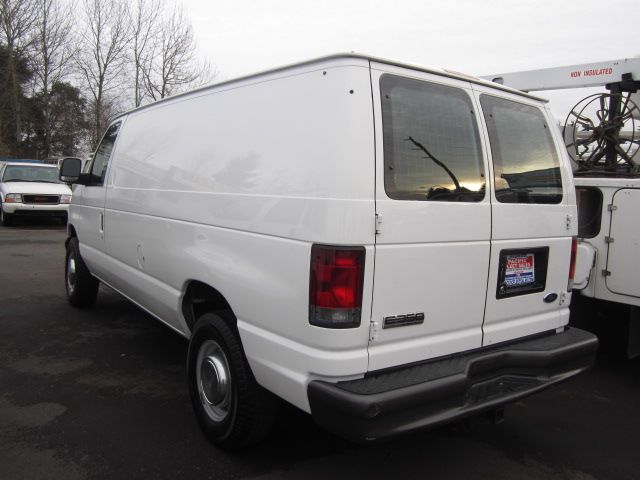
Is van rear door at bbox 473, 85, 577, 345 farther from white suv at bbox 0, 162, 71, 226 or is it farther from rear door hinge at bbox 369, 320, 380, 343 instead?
white suv at bbox 0, 162, 71, 226

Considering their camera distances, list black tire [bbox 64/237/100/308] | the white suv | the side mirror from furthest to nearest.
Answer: the white suv < black tire [bbox 64/237/100/308] < the side mirror

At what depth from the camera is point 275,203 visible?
244 cm

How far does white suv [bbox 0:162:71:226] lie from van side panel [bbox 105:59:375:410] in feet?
38.6

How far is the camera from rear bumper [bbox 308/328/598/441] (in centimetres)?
213

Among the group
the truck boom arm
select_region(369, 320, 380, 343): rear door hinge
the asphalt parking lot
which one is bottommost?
the asphalt parking lot

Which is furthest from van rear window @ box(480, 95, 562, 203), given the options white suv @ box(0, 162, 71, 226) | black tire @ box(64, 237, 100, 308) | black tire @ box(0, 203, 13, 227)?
black tire @ box(0, 203, 13, 227)

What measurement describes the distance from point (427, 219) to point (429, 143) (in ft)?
1.32

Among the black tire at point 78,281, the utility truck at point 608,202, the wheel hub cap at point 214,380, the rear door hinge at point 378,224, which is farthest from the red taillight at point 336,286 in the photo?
the black tire at point 78,281

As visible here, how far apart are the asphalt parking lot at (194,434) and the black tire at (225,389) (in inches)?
6.4

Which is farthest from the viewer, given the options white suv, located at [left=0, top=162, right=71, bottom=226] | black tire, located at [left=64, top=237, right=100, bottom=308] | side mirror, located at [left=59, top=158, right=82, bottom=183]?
white suv, located at [left=0, top=162, right=71, bottom=226]

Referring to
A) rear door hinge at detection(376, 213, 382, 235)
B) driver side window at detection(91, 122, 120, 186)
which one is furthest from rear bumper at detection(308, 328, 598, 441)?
driver side window at detection(91, 122, 120, 186)

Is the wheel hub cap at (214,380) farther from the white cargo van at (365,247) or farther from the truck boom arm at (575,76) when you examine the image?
the truck boom arm at (575,76)

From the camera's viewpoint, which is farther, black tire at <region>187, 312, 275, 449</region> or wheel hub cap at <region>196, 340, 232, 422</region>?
wheel hub cap at <region>196, 340, 232, 422</region>

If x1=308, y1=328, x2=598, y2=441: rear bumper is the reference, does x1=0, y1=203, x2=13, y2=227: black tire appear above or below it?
below
